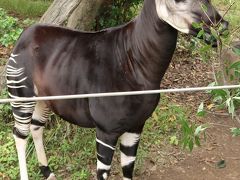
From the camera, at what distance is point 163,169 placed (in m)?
4.16

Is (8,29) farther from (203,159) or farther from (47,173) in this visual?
(203,159)

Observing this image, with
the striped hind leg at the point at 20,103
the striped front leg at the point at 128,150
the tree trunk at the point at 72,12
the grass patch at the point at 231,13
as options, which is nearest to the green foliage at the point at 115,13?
the tree trunk at the point at 72,12

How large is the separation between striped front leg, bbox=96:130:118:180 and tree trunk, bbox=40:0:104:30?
5.59 feet

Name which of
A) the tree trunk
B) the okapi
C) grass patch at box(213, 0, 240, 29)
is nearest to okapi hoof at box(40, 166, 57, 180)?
the okapi

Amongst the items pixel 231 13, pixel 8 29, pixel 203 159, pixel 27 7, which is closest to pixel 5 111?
pixel 8 29

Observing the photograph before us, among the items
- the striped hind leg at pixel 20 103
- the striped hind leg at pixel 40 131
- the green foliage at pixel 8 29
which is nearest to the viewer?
the striped hind leg at pixel 20 103

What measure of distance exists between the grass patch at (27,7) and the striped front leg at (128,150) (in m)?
4.14

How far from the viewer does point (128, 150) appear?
132 inches

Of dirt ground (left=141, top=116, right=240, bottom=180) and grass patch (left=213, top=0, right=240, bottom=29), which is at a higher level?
grass patch (left=213, top=0, right=240, bottom=29)

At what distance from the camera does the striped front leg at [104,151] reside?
3005 millimetres

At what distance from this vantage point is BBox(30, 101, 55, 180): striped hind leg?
3711mm

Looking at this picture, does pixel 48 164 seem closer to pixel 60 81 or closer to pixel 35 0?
pixel 60 81

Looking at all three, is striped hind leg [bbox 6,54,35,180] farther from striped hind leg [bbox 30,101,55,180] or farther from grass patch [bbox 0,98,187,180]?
grass patch [bbox 0,98,187,180]

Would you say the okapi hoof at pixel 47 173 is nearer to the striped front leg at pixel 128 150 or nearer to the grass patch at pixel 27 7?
the striped front leg at pixel 128 150
